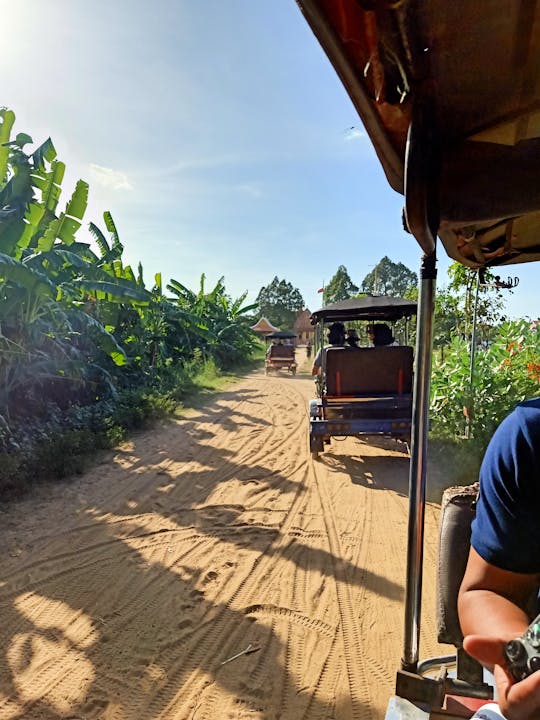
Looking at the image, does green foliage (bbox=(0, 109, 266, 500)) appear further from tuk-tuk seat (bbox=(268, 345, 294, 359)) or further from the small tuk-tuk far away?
tuk-tuk seat (bbox=(268, 345, 294, 359))

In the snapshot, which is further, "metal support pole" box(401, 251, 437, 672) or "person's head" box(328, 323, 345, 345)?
"person's head" box(328, 323, 345, 345)

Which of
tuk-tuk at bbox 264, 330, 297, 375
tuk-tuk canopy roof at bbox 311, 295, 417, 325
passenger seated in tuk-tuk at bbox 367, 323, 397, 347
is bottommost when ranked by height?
tuk-tuk at bbox 264, 330, 297, 375

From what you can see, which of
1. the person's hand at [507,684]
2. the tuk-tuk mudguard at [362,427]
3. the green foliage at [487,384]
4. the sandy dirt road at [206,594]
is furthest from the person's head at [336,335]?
the person's hand at [507,684]

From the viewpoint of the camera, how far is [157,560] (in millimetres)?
4043

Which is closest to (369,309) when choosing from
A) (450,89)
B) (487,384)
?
(487,384)

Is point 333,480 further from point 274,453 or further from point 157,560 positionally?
point 157,560

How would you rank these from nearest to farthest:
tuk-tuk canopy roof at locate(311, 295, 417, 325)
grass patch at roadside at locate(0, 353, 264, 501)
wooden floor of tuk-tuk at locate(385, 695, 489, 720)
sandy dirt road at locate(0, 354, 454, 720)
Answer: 1. wooden floor of tuk-tuk at locate(385, 695, 489, 720)
2. sandy dirt road at locate(0, 354, 454, 720)
3. grass patch at roadside at locate(0, 353, 264, 501)
4. tuk-tuk canopy roof at locate(311, 295, 417, 325)

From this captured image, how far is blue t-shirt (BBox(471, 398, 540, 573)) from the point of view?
47.4 inches

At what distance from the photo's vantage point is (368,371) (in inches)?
301

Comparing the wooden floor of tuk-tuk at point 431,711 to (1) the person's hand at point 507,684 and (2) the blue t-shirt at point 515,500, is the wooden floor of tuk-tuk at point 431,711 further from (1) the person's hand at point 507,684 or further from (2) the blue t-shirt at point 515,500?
(2) the blue t-shirt at point 515,500

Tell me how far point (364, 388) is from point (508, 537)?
651 centimetres

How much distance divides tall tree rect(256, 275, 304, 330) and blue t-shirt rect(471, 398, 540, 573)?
2534 inches

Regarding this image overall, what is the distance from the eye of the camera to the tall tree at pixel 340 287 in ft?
165

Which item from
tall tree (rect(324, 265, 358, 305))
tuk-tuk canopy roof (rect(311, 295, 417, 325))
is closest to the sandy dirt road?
tuk-tuk canopy roof (rect(311, 295, 417, 325))
